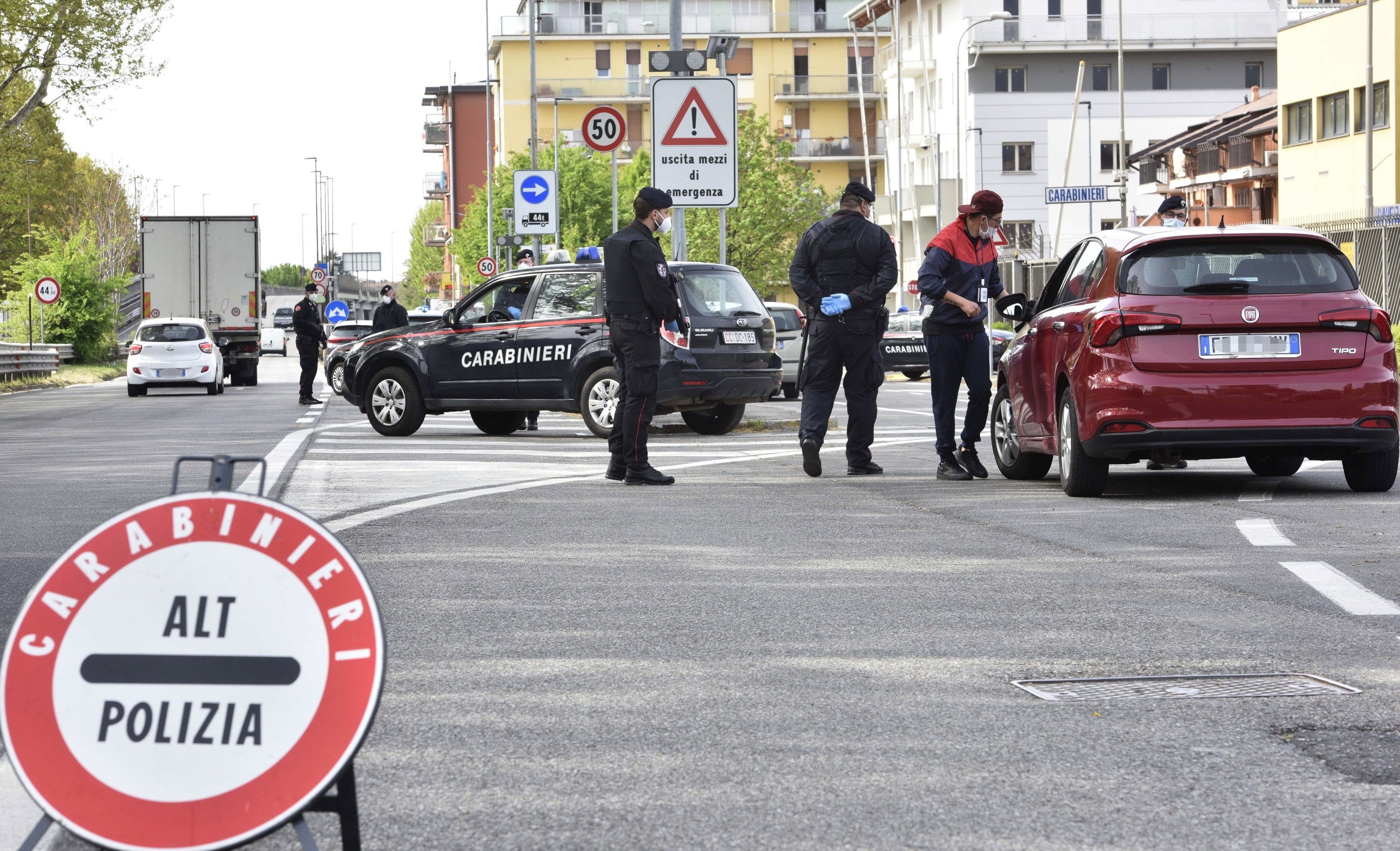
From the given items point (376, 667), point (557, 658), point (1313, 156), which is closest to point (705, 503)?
point (557, 658)

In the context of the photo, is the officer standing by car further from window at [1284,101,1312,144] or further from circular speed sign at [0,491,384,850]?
window at [1284,101,1312,144]

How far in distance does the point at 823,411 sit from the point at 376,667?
397 inches

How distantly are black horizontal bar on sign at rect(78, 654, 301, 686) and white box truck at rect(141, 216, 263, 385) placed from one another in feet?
129

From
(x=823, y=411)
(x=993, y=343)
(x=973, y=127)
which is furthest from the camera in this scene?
(x=973, y=127)

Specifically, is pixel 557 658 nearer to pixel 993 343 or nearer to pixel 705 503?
pixel 705 503

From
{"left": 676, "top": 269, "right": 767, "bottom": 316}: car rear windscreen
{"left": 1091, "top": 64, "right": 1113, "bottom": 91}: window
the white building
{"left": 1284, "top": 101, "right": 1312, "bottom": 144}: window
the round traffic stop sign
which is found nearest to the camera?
{"left": 676, "top": 269, "right": 767, "bottom": 316}: car rear windscreen

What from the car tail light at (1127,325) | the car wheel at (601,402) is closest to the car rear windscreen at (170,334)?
the car wheel at (601,402)

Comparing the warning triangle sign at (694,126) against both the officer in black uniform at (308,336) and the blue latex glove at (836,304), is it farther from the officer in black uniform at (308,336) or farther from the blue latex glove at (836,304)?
the officer in black uniform at (308,336)

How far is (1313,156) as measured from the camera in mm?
56031

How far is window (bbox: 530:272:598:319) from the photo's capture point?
1923 cm

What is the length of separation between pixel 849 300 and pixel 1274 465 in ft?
10.4

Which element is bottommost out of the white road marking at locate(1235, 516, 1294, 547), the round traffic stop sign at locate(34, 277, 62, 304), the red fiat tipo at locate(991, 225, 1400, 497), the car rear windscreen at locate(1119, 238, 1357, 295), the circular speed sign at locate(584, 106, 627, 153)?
the white road marking at locate(1235, 516, 1294, 547)

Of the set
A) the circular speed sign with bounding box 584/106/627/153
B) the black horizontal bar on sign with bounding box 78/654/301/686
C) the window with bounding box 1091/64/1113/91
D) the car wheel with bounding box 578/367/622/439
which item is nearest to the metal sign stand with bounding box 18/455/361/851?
the black horizontal bar on sign with bounding box 78/654/301/686

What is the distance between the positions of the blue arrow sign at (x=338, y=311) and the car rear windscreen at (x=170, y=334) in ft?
76.8
